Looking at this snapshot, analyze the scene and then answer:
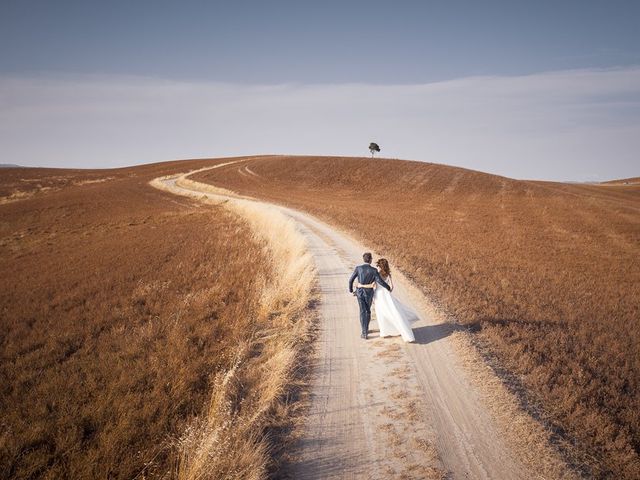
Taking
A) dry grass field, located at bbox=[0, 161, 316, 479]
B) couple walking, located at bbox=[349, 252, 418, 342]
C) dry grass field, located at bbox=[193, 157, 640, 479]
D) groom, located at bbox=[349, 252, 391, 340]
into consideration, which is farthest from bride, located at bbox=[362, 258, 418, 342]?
dry grass field, located at bbox=[0, 161, 316, 479]

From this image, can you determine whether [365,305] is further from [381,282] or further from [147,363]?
[147,363]

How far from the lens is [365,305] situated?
870 cm

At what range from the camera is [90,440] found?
18.7ft

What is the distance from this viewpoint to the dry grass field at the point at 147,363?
17.1 ft

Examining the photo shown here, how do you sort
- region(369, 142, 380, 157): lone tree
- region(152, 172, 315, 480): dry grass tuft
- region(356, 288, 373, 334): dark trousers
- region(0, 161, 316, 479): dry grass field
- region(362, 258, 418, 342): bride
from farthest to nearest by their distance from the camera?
region(369, 142, 380, 157): lone tree
region(356, 288, 373, 334): dark trousers
region(362, 258, 418, 342): bride
region(0, 161, 316, 479): dry grass field
region(152, 172, 315, 480): dry grass tuft

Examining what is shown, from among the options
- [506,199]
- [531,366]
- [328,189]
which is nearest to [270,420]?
[531,366]

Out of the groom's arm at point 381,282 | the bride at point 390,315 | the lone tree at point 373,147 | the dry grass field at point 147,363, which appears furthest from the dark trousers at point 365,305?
the lone tree at point 373,147

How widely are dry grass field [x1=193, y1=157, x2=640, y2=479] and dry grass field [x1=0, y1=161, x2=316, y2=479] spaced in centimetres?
465

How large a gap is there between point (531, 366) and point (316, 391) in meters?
4.58

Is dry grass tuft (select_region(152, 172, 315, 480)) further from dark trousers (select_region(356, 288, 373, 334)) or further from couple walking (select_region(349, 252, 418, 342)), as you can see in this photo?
couple walking (select_region(349, 252, 418, 342))

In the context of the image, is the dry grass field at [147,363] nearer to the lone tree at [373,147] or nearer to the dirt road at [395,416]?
the dirt road at [395,416]

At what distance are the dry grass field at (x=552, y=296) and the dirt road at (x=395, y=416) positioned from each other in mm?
1110

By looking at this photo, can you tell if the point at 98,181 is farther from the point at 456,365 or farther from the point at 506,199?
the point at 456,365

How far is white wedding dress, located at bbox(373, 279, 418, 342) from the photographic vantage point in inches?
331
